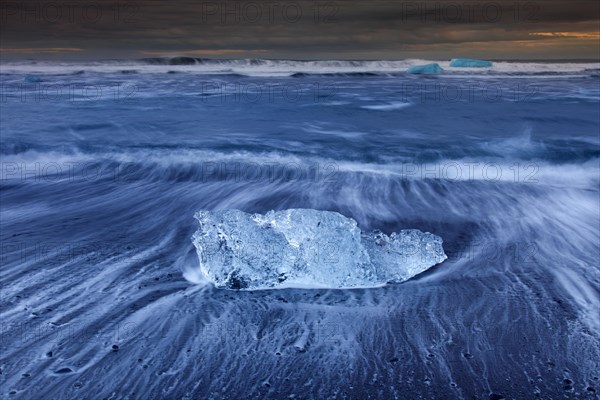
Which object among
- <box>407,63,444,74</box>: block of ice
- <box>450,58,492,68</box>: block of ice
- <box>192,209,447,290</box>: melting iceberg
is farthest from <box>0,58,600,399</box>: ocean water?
<box>450,58,492,68</box>: block of ice

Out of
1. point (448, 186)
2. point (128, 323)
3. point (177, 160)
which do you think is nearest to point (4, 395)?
point (128, 323)

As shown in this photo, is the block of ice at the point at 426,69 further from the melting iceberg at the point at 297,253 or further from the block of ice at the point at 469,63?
→ the melting iceberg at the point at 297,253

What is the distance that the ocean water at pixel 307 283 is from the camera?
251 centimetres

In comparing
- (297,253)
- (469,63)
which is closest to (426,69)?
(469,63)

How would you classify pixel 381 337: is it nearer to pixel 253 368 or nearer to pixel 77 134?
pixel 253 368

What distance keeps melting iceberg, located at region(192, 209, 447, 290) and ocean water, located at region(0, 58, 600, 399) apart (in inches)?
3.4

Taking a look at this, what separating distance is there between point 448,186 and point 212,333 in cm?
451

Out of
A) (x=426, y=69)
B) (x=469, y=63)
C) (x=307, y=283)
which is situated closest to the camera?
(x=307, y=283)

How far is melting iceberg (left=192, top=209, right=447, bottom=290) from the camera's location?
11.2 ft

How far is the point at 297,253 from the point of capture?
3.47 metres

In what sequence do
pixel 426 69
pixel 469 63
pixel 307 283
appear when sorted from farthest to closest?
pixel 469 63 → pixel 426 69 → pixel 307 283

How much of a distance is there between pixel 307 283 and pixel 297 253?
22 centimetres

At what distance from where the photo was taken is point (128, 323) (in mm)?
2990

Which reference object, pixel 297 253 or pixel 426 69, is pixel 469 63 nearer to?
pixel 426 69
